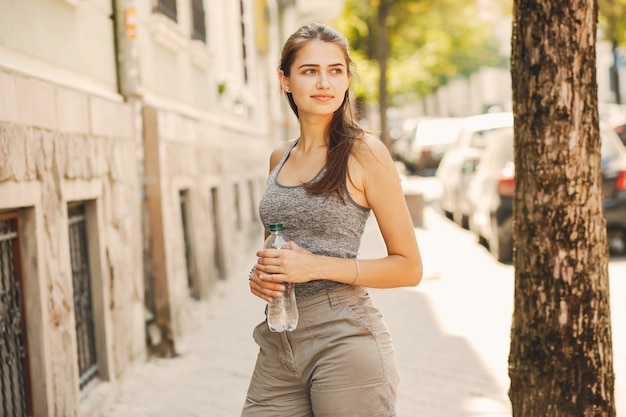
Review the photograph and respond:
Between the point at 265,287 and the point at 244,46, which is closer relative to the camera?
the point at 265,287

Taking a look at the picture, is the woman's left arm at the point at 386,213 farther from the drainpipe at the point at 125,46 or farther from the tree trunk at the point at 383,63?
the tree trunk at the point at 383,63

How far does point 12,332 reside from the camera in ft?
15.8

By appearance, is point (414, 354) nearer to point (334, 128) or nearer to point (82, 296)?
point (82, 296)

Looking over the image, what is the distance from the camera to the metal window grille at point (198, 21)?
1134 centimetres

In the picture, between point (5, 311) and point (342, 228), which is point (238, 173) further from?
point (342, 228)

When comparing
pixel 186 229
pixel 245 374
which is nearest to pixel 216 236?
pixel 186 229

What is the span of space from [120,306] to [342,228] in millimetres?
4131

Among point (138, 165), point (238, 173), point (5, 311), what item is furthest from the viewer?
point (238, 173)

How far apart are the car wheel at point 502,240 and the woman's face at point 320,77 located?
9.23m

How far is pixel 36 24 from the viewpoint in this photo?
5.55m

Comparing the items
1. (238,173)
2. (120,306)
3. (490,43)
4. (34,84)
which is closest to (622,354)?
(120,306)

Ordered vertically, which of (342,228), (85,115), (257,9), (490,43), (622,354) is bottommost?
(622,354)

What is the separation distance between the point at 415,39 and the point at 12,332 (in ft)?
130

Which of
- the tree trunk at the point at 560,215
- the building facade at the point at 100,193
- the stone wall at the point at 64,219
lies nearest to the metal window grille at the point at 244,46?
the building facade at the point at 100,193
